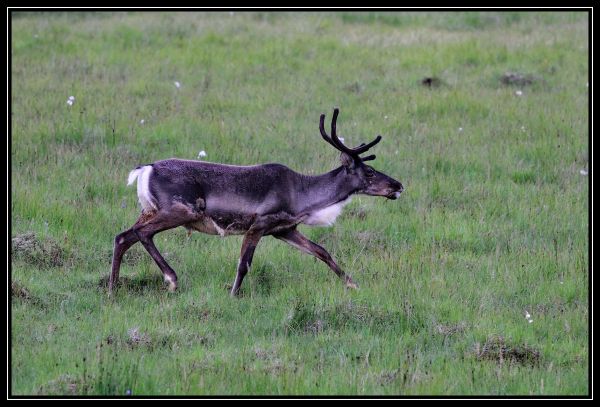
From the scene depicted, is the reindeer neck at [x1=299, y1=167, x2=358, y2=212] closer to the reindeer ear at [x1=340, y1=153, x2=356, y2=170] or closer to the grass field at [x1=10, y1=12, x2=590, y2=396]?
the reindeer ear at [x1=340, y1=153, x2=356, y2=170]

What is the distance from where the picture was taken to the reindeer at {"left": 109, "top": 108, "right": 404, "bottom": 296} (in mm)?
8516

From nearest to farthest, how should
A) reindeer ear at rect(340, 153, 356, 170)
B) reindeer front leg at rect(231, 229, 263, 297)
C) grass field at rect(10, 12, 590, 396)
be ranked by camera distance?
grass field at rect(10, 12, 590, 396) → reindeer front leg at rect(231, 229, 263, 297) → reindeer ear at rect(340, 153, 356, 170)

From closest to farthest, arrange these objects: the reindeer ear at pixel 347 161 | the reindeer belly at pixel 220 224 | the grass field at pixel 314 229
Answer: the grass field at pixel 314 229, the reindeer belly at pixel 220 224, the reindeer ear at pixel 347 161

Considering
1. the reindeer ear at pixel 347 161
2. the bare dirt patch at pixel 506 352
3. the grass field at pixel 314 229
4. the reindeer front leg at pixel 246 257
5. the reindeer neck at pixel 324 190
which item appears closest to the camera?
the grass field at pixel 314 229

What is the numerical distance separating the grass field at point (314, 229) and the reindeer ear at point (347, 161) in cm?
94

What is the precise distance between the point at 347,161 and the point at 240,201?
1150mm

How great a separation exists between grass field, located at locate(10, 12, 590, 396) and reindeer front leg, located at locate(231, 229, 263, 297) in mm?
140

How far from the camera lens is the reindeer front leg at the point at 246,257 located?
849 centimetres

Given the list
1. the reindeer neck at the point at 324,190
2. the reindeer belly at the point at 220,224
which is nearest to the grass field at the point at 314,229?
the reindeer belly at the point at 220,224

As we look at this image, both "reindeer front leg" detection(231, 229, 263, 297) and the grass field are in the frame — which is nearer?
the grass field

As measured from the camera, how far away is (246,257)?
28.0ft

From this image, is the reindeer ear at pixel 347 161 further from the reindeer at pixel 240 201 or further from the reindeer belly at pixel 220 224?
the reindeer belly at pixel 220 224

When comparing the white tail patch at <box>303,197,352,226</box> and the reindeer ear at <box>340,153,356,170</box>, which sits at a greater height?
the reindeer ear at <box>340,153,356,170</box>

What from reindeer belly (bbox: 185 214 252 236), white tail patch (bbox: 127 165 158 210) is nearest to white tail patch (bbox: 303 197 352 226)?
reindeer belly (bbox: 185 214 252 236)
